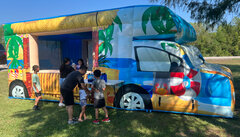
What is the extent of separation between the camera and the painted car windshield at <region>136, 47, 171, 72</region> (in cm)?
437

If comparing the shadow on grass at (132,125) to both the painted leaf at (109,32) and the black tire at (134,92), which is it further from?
the painted leaf at (109,32)

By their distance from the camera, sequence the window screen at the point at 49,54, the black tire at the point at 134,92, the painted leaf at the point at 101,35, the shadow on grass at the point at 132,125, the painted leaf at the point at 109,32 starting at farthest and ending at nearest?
the window screen at the point at 49,54
the painted leaf at the point at 101,35
the painted leaf at the point at 109,32
the black tire at the point at 134,92
the shadow on grass at the point at 132,125

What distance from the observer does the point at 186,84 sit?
13.9 feet

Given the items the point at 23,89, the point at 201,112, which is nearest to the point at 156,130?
the point at 201,112

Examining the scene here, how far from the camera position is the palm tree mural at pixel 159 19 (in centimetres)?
421

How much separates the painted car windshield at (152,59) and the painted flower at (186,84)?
327mm

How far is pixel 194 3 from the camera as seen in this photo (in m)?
5.10

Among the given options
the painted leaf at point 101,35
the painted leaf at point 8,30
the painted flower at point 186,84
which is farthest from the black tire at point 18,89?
the painted flower at point 186,84

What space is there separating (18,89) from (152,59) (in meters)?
5.02

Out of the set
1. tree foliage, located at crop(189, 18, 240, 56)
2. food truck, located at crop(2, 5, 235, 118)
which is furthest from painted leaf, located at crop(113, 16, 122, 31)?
tree foliage, located at crop(189, 18, 240, 56)

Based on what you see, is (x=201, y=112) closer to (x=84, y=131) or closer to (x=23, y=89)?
(x=84, y=131)

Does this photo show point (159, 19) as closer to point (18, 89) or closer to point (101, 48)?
point (101, 48)

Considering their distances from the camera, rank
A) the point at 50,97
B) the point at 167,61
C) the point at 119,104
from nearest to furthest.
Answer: the point at 167,61 < the point at 119,104 < the point at 50,97

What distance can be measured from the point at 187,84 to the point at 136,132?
184cm
